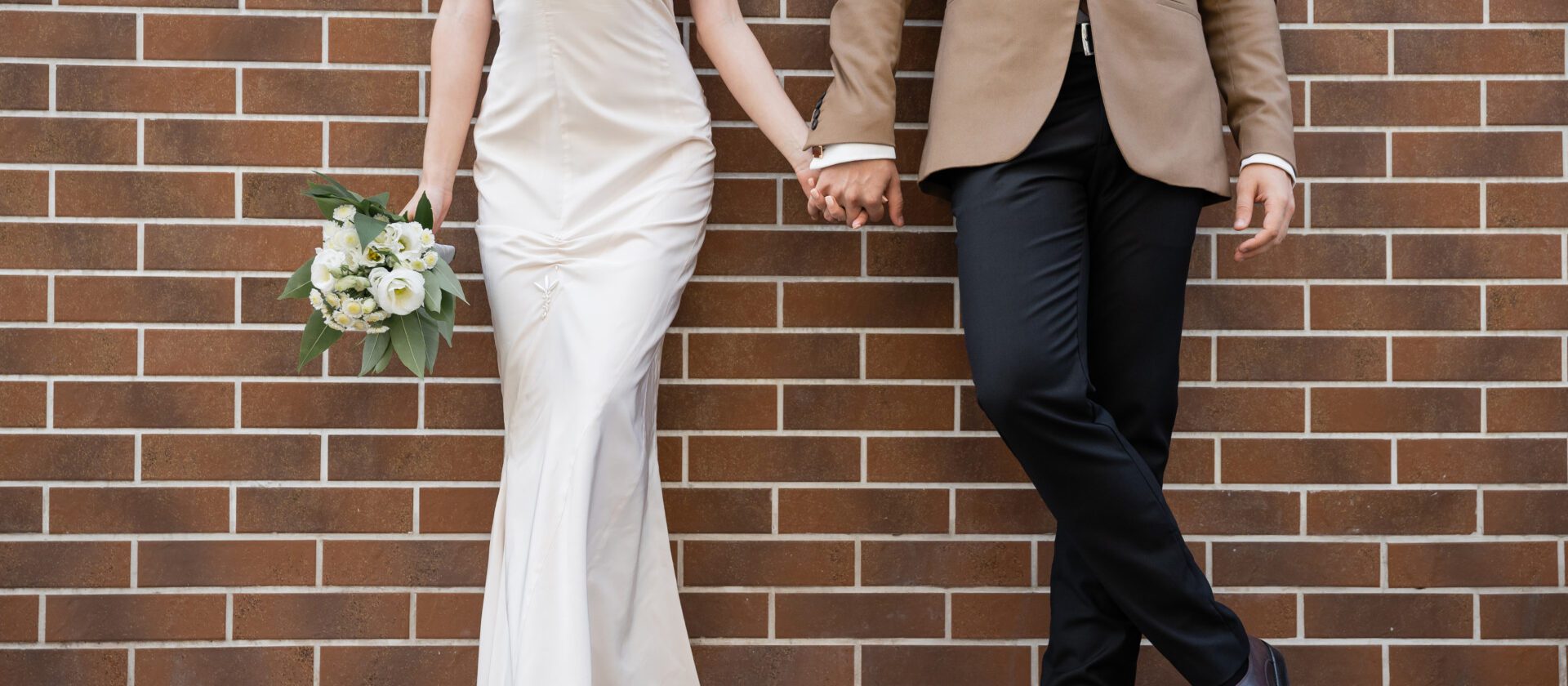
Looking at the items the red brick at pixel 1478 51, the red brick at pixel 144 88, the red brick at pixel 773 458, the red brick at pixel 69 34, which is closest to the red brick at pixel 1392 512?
the red brick at pixel 1478 51

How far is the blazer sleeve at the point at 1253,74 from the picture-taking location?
6.63 ft

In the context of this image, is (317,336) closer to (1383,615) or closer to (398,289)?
(398,289)

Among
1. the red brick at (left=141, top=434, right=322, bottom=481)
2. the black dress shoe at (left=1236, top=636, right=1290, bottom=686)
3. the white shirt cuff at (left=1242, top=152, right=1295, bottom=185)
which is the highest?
the white shirt cuff at (left=1242, top=152, right=1295, bottom=185)

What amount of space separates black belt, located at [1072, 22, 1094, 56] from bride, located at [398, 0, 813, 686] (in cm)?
55

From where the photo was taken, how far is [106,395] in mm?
2508

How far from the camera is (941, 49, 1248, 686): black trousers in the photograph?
1894 millimetres

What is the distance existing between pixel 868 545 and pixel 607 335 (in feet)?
2.89

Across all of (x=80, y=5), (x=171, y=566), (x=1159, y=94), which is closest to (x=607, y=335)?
(x=1159, y=94)

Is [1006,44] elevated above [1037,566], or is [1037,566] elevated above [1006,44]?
[1006,44]

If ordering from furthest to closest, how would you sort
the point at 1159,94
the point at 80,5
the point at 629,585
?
the point at 80,5
the point at 629,585
the point at 1159,94

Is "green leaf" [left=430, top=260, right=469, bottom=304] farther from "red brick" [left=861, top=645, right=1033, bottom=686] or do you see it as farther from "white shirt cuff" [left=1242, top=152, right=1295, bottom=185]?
"white shirt cuff" [left=1242, top=152, right=1295, bottom=185]

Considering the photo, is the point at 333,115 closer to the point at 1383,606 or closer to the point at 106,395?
the point at 106,395

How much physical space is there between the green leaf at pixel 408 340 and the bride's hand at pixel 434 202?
22 centimetres

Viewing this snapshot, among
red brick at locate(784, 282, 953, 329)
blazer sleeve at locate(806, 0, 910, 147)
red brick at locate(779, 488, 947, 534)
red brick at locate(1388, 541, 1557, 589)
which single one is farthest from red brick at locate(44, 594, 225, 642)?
red brick at locate(1388, 541, 1557, 589)
